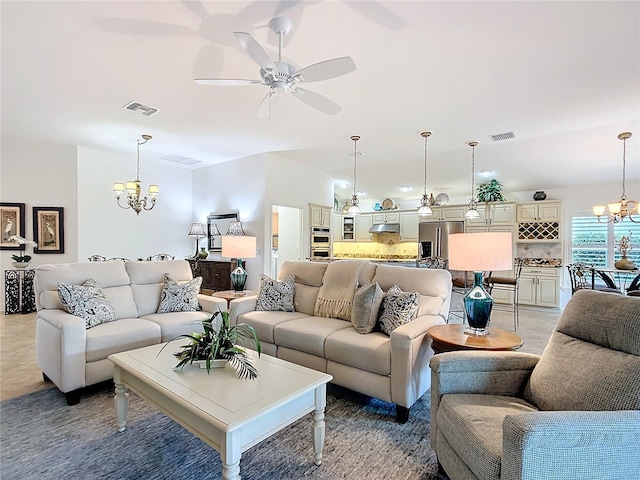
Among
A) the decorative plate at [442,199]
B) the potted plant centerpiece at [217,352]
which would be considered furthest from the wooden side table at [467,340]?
the decorative plate at [442,199]

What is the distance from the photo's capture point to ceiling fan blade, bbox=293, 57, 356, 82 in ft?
7.40

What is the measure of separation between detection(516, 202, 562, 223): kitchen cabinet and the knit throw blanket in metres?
5.04

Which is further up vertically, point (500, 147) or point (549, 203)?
point (500, 147)

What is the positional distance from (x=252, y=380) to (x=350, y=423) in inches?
36.1

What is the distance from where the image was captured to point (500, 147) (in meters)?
5.71

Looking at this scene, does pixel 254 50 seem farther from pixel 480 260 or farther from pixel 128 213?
pixel 128 213

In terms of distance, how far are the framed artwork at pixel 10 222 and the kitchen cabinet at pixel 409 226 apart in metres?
7.64

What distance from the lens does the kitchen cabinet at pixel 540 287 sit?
21.0 ft

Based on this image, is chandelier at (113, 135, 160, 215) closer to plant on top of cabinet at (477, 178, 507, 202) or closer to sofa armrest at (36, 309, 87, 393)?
sofa armrest at (36, 309, 87, 393)

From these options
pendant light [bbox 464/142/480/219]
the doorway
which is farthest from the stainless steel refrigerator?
the doorway

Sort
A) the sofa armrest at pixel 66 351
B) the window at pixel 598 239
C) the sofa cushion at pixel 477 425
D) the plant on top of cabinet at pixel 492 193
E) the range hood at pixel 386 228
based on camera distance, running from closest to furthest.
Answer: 1. the sofa cushion at pixel 477 425
2. the sofa armrest at pixel 66 351
3. the window at pixel 598 239
4. the plant on top of cabinet at pixel 492 193
5. the range hood at pixel 386 228

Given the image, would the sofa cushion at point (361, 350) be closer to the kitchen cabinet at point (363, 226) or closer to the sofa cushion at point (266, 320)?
the sofa cushion at point (266, 320)

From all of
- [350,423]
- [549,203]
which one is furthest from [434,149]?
[350,423]

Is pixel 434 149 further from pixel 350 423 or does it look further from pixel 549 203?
pixel 350 423
